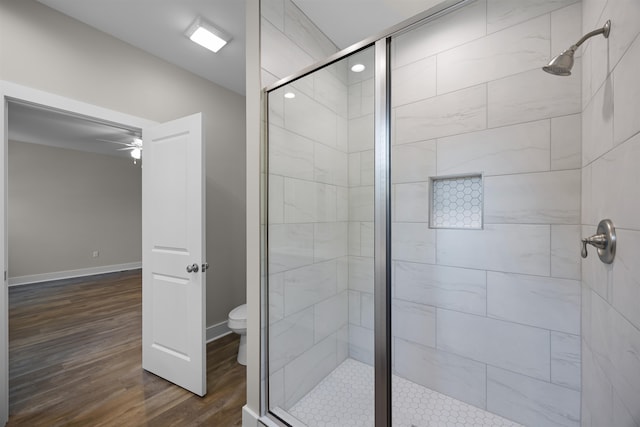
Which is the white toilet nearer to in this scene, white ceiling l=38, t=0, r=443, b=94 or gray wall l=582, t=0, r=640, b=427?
gray wall l=582, t=0, r=640, b=427

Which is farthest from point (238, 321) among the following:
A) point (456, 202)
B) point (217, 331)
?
point (456, 202)

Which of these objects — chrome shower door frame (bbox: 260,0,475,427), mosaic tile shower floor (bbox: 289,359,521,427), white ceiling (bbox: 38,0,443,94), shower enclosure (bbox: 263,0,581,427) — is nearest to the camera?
chrome shower door frame (bbox: 260,0,475,427)

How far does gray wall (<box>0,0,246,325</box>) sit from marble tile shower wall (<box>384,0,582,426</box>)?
67.8 inches

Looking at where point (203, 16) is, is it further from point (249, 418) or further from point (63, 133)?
point (63, 133)

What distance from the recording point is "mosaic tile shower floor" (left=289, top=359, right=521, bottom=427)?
1486 millimetres

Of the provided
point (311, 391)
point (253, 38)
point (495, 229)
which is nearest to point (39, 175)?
point (253, 38)

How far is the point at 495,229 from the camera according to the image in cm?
157

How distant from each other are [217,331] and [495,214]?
2660 mm

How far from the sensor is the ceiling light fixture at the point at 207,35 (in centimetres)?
197

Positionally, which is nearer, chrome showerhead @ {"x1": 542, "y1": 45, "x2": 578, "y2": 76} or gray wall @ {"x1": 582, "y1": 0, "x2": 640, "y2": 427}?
gray wall @ {"x1": 582, "y1": 0, "x2": 640, "y2": 427}

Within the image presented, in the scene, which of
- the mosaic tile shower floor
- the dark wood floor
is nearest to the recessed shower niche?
the mosaic tile shower floor

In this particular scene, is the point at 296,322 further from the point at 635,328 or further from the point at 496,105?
the point at 496,105

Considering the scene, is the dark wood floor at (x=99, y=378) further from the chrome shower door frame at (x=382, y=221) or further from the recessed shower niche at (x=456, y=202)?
the recessed shower niche at (x=456, y=202)

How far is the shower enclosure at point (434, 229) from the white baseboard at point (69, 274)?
590cm
